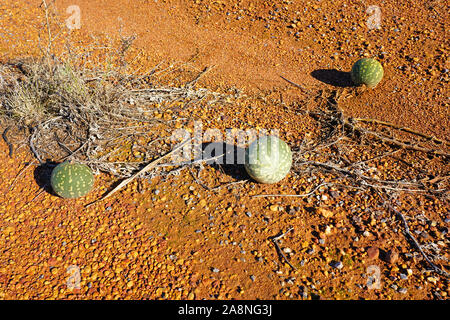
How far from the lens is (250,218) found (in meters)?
3.51

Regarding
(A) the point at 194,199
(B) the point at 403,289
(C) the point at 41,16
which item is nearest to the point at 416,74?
(B) the point at 403,289

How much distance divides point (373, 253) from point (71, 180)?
3.14 m

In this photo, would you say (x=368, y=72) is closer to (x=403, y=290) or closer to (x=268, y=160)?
(x=268, y=160)

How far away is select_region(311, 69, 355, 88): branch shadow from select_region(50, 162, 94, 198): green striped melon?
394cm

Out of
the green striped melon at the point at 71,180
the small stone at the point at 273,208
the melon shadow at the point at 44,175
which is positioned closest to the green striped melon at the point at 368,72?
the small stone at the point at 273,208

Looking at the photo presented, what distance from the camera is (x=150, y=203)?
3.69 m

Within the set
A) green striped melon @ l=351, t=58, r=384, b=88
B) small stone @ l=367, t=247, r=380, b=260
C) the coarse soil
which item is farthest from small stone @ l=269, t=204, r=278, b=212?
green striped melon @ l=351, t=58, r=384, b=88

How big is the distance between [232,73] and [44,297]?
4.19 metres

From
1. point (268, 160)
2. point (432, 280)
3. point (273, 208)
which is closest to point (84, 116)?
point (268, 160)

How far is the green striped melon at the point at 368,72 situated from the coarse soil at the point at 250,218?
0.73 feet

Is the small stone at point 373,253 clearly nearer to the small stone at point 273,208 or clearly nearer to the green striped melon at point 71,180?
the small stone at point 273,208

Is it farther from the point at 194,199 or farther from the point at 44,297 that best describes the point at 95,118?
the point at 44,297
